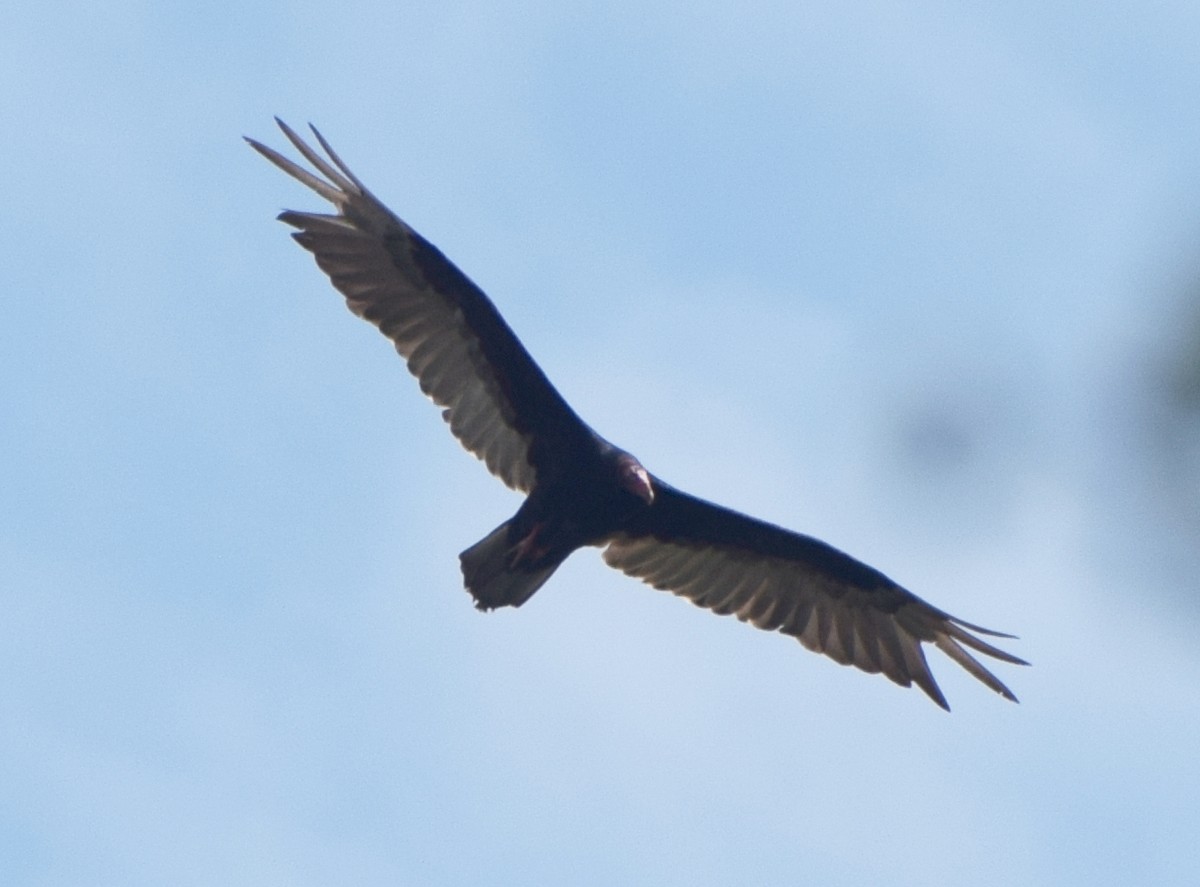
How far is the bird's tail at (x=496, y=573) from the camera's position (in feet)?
24.0

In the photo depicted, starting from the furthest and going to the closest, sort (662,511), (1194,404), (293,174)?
(662,511) → (293,174) → (1194,404)

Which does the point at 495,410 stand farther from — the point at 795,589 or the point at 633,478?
→ the point at 795,589

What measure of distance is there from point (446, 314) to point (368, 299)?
14.9 inches

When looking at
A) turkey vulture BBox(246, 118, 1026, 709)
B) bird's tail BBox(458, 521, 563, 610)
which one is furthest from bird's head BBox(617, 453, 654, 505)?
bird's tail BBox(458, 521, 563, 610)

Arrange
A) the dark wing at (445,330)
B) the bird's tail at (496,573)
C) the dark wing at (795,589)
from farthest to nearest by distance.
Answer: the dark wing at (795,589) < the dark wing at (445,330) < the bird's tail at (496,573)

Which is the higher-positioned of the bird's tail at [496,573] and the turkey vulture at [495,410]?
the turkey vulture at [495,410]

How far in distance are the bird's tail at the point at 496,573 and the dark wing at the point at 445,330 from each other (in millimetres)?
385

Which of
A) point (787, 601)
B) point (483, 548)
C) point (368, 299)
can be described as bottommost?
point (483, 548)

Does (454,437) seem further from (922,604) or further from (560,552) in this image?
(922,604)

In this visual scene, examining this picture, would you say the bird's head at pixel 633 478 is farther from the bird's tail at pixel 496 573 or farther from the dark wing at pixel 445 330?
the bird's tail at pixel 496 573

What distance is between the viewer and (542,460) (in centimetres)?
754

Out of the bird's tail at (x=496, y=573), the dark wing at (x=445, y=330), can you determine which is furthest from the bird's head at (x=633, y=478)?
the bird's tail at (x=496, y=573)

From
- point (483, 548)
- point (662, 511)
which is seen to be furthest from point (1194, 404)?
point (662, 511)

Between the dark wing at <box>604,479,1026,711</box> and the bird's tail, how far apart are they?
32.3 inches
